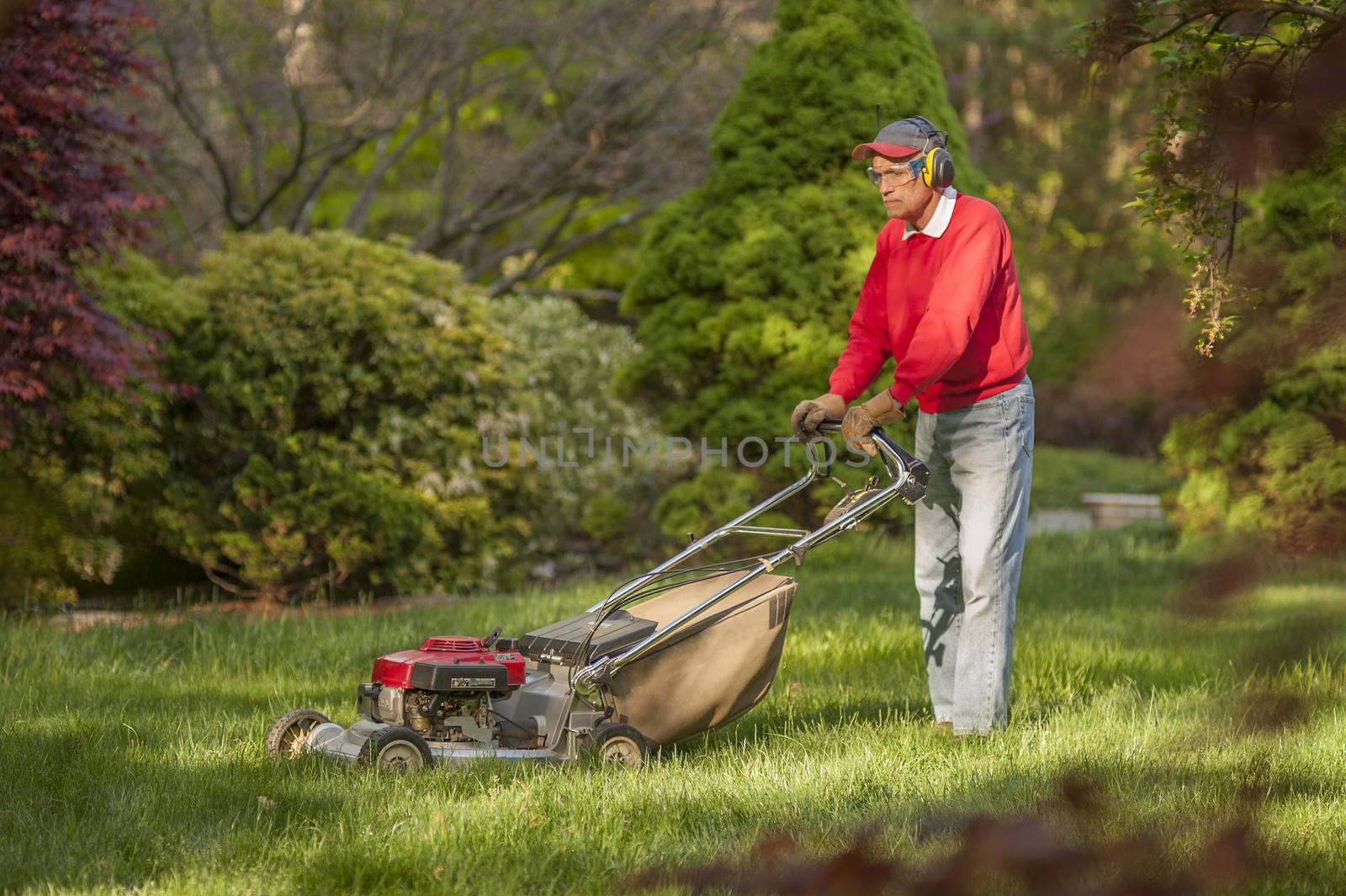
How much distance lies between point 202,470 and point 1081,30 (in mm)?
6159

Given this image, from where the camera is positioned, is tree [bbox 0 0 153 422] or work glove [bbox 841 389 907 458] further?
tree [bbox 0 0 153 422]

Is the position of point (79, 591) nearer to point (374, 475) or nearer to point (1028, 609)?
point (374, 475)

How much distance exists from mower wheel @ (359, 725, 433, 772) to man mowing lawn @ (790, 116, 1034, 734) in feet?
4.71

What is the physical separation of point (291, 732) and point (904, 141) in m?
2.53

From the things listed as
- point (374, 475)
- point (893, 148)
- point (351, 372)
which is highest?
point (893, 148)

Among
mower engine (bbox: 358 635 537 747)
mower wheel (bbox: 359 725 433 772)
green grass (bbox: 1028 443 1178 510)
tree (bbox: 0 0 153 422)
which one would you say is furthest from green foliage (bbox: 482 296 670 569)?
green grass (bbox: 1028 443 1178 510)

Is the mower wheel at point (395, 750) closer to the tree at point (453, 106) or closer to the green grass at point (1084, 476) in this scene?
the tree at point (453, 106)

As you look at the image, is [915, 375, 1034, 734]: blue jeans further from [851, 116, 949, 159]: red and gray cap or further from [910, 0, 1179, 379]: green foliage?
[910, 0, 1179, 379]: green foliage

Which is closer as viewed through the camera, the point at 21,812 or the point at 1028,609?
the point at 21,812

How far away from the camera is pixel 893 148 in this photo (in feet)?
13.5

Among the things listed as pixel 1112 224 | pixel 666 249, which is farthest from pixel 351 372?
pixel 1112 224

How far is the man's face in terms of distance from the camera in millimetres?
4095

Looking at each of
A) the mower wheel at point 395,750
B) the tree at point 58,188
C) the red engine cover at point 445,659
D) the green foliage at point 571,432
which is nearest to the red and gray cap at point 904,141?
the red engine cover at point 445,659

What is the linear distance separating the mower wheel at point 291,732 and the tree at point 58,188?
2880 millimetres
